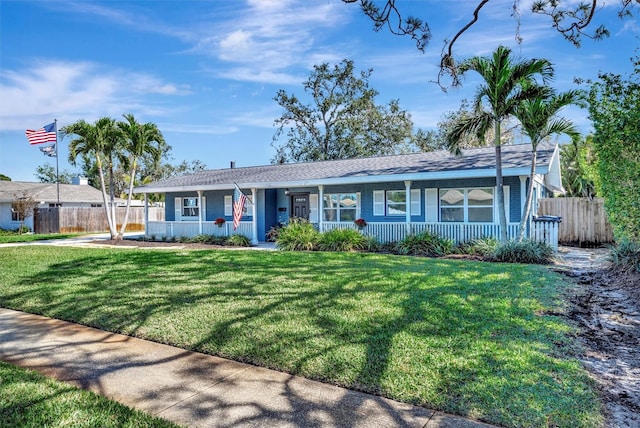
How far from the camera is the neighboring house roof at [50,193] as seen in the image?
30359 millimetres

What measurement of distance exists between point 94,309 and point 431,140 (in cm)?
→ 3243

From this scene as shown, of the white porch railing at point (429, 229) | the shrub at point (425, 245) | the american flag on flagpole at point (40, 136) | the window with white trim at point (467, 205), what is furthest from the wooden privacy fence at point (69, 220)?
the window with white trim at point (467, 205)

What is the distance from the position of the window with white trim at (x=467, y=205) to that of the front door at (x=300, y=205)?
20.2ft

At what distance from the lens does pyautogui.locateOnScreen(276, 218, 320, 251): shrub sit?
13.8 metres

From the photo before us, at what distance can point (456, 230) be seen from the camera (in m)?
13.6

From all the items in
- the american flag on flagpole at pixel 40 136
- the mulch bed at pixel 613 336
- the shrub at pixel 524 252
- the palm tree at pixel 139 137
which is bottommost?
the mulch bed at pixel 613 336

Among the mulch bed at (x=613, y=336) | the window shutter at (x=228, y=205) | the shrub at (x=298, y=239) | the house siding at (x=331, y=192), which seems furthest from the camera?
the window shutter at (x=228, y=205)

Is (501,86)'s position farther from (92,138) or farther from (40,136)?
(40,136)

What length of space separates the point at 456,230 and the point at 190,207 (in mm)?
13858

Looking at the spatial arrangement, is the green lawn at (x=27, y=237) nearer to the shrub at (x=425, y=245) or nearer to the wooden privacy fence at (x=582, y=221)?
the shrub at (x=425, y=245)

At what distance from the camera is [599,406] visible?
9.92ft

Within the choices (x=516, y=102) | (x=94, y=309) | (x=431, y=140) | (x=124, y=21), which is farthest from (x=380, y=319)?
(x=431, y=140)

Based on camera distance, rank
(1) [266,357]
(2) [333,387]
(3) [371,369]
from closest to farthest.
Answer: (2) [333,387]
(3) [371,369]
(1) [266,357]

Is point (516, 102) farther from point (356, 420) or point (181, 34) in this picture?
point (356, 420)
